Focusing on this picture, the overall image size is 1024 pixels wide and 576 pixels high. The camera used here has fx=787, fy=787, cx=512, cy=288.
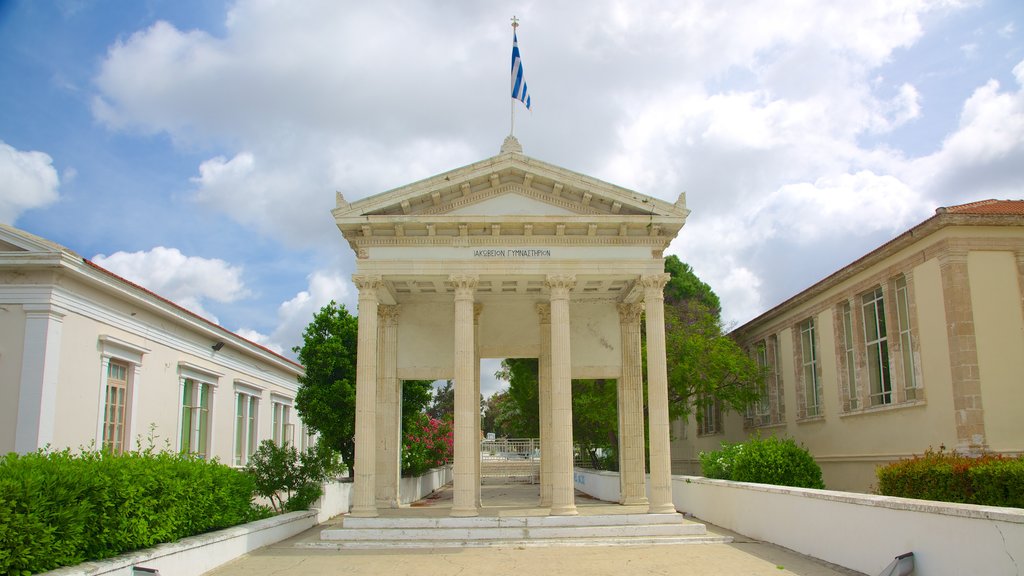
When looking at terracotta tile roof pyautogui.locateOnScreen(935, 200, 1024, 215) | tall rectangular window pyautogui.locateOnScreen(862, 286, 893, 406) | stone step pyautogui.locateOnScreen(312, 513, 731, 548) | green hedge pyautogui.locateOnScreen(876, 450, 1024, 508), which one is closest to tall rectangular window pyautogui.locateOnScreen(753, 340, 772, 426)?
tall rectangular window pyautogui.locateOnScreen(862, 286, 893, 406)

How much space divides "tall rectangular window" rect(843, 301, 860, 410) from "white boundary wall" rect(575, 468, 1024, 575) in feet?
25.3

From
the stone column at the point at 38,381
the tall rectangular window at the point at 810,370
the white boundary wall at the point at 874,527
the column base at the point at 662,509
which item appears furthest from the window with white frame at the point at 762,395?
the stone column at the point at 38,381

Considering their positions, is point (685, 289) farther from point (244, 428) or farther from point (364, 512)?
point (364, 512)

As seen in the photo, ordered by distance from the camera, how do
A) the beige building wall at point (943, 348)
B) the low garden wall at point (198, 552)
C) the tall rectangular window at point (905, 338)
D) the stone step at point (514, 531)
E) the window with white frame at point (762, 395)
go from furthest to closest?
the window with white frame at point (762, 395) < the tall rectangular window at point (905, 338) < the beige building wall at point (943, 348) < the stone step at point (514, 531) < the low garden wall at point (198, 552)

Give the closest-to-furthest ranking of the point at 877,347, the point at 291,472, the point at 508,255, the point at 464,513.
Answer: the point at 464,513 → the point at 508,255 → the point at 291,472 → the point at 877,347

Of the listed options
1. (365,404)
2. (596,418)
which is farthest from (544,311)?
(596,418)

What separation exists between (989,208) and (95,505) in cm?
2041

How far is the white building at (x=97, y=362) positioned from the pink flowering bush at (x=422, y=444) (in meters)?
6.00

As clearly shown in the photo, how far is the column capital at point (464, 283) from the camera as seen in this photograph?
726 inches

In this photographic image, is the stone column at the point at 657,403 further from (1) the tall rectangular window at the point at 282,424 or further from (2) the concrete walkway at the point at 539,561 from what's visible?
(1) the tall rectangular window at the point at 282,424

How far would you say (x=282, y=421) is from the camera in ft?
111

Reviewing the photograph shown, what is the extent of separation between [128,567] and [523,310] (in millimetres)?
13606

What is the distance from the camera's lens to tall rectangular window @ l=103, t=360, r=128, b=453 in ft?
61.4

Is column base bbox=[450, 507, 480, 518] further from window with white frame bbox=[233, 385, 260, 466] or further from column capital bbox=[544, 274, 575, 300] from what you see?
window with white frame bbox=[233, 385, 260, 466]
